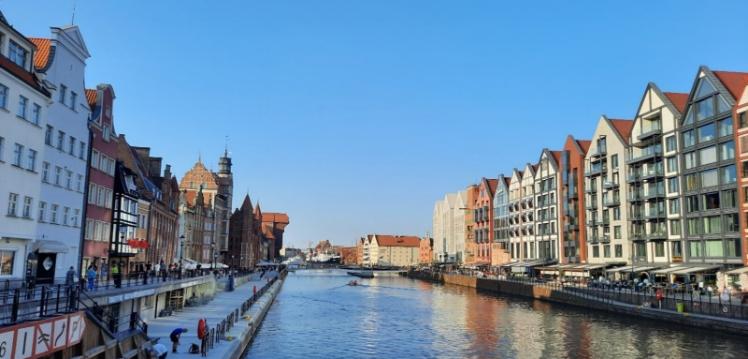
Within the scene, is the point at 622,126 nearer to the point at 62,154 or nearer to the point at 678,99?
the point at 678,99

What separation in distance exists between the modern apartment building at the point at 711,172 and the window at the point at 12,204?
6188cm

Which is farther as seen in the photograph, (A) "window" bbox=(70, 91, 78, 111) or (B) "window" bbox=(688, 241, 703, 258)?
(B) "window" bbox=(688, 241, 703, 258)

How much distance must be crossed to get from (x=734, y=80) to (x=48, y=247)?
68.5 metres

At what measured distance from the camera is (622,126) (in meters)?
86.2

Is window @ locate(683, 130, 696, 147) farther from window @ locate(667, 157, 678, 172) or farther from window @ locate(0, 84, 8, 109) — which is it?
window @ locate(0, 84, 8, 109)

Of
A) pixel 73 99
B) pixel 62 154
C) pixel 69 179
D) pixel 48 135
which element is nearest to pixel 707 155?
pixel 73 99

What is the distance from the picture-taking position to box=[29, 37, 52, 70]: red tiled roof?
37.5 m

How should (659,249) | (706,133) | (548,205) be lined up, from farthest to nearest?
(548,205) < (659,249) < (706,133)

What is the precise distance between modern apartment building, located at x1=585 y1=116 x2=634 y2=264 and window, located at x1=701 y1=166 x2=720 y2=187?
1636cm

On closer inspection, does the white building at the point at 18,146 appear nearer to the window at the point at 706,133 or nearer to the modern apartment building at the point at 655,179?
the window at the point at 706,133

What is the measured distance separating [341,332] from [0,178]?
91.3ft

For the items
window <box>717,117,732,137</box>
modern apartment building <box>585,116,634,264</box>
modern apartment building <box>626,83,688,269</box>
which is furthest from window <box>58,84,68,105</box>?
modern apartment building <box>585,116,634,264</box>

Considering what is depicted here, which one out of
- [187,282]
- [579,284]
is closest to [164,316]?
[187,282]

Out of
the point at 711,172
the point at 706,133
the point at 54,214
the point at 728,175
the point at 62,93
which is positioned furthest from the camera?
the point at 706,133
